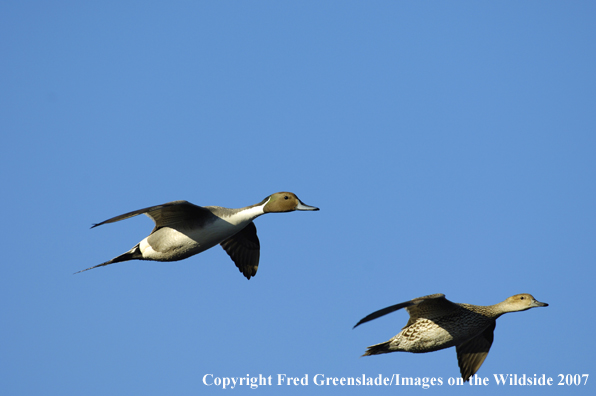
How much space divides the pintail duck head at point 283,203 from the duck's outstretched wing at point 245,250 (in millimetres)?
1962

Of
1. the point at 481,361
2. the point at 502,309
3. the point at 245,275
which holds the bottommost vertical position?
the point at 481,361

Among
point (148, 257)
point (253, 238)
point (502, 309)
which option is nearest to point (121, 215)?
point (148, 257)

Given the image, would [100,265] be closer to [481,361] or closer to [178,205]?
[178,205]

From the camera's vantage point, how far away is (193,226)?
9859 millimetres

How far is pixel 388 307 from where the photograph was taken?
8211mm

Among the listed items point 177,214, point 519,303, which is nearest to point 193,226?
point 177,214

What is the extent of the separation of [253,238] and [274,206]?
208 centimetres

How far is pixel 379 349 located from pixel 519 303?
7.94 feet

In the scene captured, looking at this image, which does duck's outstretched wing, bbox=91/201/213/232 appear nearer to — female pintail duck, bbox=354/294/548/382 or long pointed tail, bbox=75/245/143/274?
long pointed tail, bbox=75/245/143/274

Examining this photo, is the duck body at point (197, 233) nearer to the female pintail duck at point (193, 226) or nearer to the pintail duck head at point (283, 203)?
the female pintail duck at point (193, 226)

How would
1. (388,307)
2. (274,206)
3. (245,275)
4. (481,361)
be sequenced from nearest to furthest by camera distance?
(388,307)
(274,206)
(481,361)
(245,275)

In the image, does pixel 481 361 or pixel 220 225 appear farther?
pixel 481 361

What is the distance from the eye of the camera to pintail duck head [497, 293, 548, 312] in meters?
10.7

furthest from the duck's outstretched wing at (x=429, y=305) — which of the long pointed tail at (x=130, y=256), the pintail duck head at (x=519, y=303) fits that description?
the long pointed tail at (x=130, y=256)
